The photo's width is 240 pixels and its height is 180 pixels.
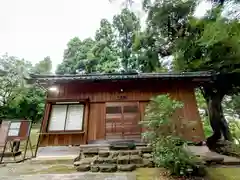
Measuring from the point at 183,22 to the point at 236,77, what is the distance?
4.92 metres

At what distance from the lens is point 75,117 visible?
24.0ft

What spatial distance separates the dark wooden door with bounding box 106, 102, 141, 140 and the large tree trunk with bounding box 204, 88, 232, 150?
4.65m

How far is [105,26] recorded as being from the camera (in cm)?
1833

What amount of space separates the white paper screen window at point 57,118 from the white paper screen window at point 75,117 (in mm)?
220

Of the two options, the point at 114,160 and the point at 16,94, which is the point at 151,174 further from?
the point at 16,94

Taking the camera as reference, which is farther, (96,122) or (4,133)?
(96,122)

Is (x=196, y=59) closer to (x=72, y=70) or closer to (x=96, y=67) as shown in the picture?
(x=96, y=67)

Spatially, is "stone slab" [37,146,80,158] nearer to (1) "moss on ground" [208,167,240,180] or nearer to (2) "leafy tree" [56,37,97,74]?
(1) "moss on ground" [208,167,240,180]

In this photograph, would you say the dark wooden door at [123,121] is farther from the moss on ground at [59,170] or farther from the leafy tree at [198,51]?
the leafy tree at [198,51]

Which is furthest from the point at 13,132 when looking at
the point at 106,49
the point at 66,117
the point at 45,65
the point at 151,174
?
the point at 45,65

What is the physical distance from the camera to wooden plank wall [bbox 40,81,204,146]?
694cm

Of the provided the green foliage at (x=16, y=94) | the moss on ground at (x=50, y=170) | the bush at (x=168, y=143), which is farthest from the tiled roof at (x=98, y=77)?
the green foliage at (x=16, y=94)

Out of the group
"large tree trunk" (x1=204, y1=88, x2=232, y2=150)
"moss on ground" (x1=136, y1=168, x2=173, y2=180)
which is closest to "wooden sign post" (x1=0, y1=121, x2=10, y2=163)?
"moss on ground" (x1=136, y1=168, x2=173, y2=180)

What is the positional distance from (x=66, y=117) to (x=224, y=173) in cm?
615
